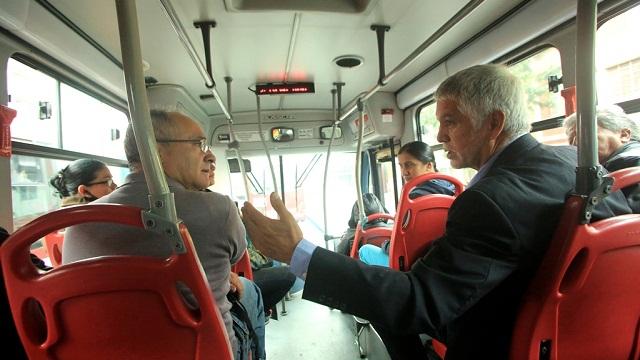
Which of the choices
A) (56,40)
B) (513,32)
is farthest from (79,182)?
(513,32)

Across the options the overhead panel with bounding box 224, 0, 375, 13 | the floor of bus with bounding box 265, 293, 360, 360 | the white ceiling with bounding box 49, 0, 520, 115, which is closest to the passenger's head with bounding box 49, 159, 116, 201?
the white ceiling with bounding box 49, 0, 520, 115

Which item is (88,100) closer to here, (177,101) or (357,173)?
(177,101)

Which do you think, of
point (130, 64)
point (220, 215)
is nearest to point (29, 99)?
point (220, 215)

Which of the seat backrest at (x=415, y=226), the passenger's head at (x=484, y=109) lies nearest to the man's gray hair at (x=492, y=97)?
the passenger's head at (x=484, y=109)

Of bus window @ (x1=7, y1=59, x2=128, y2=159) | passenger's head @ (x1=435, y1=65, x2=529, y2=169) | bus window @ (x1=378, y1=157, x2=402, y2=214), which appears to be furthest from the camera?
bus window @ (x1=378, y1=157, x2=402, y2=214)

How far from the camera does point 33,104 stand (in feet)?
6.35

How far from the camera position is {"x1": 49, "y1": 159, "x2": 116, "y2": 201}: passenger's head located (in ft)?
7.05

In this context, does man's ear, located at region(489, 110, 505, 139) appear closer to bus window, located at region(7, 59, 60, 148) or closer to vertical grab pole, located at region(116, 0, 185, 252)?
vertical grab pole, located at region(116, 0, 185, 252)

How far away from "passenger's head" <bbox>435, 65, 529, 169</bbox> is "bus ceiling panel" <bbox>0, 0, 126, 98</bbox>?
197cm

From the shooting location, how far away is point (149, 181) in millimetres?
704

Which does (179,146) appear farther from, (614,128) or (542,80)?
(542,80)

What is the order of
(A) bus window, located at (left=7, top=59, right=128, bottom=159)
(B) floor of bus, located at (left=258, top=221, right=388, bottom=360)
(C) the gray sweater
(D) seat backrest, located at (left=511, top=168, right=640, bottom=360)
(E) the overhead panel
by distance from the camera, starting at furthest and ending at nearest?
(B) floor of bus, located at (left=258, top=221, right=388, bottom=360)
(E) the overhead panel
(A) bus window, located at (left=7, top=59, right=128, bottom=159)
(C) the gray sweater
(D) seat backrest, located at (left=511, top=168, right=640, bottom=360)

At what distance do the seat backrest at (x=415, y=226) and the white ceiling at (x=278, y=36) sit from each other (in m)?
1.24

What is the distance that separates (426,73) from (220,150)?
3.04 metres
